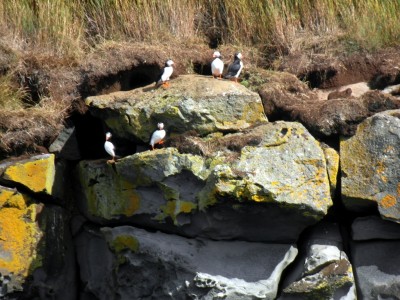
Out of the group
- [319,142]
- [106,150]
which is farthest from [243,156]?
[106,150]

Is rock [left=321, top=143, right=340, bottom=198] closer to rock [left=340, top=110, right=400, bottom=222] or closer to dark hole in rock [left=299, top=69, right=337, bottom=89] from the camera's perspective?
rock [left=340, top=110, right=400, bottom=222]

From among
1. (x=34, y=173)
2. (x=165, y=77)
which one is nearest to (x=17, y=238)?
(x=34, y=173)

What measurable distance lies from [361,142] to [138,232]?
2.39 metres

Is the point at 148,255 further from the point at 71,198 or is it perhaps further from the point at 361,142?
the point at 361,142

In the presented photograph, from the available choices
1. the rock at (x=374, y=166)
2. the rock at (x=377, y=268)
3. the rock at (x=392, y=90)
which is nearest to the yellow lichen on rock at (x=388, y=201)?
the rock at (x=374, y=166)

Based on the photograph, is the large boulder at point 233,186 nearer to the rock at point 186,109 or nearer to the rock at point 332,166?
the rock at point 332,166

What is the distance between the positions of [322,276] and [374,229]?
2.30 feet

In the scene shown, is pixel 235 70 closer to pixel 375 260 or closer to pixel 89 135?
pixel 89 135

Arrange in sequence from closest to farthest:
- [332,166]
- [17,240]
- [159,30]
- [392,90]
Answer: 1. [332,166]
2. [17,240]
3. [392,90]
4. [159,30]

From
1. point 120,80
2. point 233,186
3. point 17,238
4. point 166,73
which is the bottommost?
point 17,238

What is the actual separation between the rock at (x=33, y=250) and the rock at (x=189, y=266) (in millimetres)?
666

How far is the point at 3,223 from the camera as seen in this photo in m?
8.52

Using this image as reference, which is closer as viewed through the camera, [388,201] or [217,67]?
[388,201]

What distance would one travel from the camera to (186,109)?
8.50 meters
